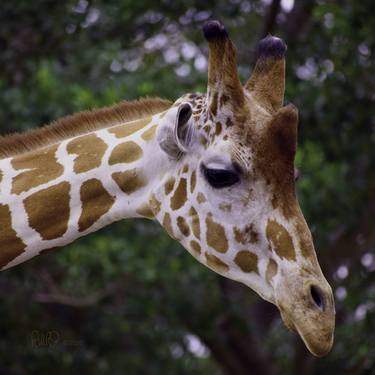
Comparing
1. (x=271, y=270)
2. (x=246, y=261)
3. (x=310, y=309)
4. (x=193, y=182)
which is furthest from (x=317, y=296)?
(x=193, y=182)

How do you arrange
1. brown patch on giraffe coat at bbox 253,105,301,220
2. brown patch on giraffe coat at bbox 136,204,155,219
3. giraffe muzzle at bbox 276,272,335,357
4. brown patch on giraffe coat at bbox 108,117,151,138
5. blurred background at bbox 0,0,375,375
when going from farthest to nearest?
1. blurred background at bbox 0,0,375,375
2. brown patch on giraffe coat at bbox 108,117,151,138
3. brown patch on giraffe coat at bbox 136,204,155,219
4. brown patch on giraffe coat at bbox 253,105,301,220
5. giraffe muzzle at bbox 276,272,335,357

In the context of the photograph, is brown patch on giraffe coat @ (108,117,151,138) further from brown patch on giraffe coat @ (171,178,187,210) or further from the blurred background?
the blurred background

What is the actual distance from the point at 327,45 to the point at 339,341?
3408 millimetres

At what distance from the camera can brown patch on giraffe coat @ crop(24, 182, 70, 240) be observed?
4699 mm

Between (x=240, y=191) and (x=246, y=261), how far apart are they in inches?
11.9

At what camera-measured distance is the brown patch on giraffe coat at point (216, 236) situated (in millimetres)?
4469

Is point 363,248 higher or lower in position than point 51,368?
higher

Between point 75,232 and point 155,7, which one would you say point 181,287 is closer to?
point 155,7

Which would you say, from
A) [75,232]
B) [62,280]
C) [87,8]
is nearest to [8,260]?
[75,232]

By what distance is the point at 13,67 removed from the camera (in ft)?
34.7

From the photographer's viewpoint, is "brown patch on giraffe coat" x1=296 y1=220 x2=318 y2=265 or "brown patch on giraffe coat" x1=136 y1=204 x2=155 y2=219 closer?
"brown patch on giraffe coat" x1=296 y1=220 x2=318 y2=265

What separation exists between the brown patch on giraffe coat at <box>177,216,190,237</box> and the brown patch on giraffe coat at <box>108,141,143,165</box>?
0.37 meters

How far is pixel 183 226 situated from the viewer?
182 inches

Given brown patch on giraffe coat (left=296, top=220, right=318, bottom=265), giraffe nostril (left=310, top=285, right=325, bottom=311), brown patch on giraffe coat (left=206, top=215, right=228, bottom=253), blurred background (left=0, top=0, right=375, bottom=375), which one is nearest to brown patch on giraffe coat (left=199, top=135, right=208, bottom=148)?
brown patch on giraffe coat (left=206, top=215, right=228, bottom=253)
